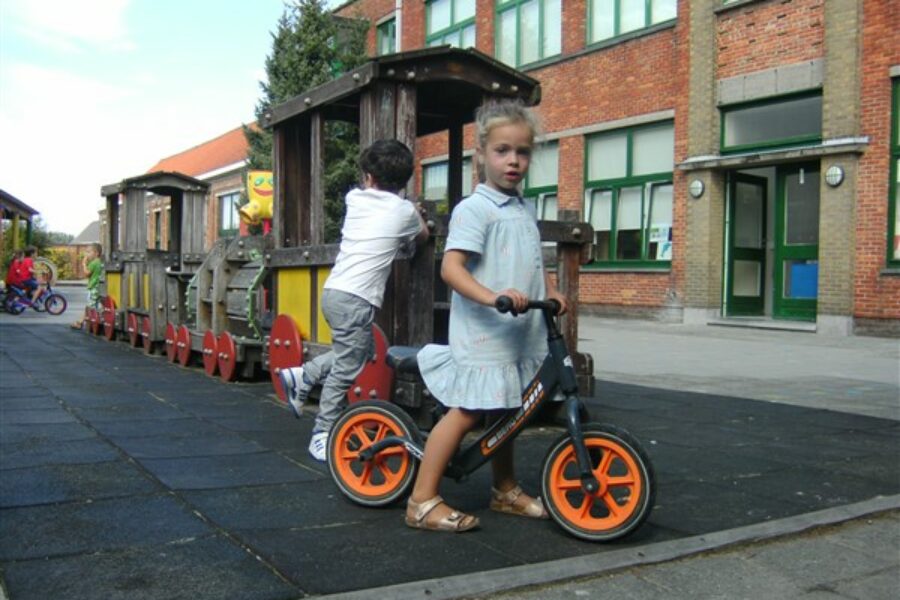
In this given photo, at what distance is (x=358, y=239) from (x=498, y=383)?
167 cm

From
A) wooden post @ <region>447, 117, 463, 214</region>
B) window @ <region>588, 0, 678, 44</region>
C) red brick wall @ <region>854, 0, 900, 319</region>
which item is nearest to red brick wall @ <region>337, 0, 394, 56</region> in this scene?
window @ <region>588, 0, 678, 44</region>

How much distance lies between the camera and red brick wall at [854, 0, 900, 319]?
1338 cm

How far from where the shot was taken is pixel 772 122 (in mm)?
15445

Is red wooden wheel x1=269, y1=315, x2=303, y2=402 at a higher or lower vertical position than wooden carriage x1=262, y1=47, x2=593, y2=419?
lower

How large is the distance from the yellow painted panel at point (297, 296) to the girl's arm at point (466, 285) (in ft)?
11.9

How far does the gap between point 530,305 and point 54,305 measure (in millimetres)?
21905

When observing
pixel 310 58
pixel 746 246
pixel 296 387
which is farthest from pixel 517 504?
pixel 310 58

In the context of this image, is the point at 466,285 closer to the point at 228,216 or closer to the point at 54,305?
the point at 54,305

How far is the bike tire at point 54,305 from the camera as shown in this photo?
22.2 metres

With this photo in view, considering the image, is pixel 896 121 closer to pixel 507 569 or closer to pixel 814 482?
pixel 814 482

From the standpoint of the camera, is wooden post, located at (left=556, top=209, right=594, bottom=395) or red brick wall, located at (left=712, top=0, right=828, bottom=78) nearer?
wooden post, located at (left=556, top=209, right=594, bottom=395)

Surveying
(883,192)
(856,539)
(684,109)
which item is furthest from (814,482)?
(684,109)

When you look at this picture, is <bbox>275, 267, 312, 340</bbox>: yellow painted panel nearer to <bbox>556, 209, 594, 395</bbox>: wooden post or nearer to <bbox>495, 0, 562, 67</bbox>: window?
Result: <bbox>556, 209, 594, 395</bbox>: wooden post

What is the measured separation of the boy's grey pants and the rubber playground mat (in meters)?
0.33
